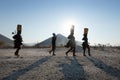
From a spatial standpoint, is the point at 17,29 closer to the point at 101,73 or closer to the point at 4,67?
the point at 4,67

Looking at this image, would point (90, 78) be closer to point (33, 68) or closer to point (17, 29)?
point (33, 68)

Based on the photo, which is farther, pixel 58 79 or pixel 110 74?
pixel 110 74

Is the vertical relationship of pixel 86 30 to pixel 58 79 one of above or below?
above

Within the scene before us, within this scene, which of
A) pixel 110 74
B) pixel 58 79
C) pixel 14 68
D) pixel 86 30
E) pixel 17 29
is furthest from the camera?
pixel 86 30

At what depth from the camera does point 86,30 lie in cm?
2164

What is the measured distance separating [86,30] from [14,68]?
34.3 ft

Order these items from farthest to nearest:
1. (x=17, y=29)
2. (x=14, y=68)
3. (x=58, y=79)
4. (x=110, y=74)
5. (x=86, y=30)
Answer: (x=86, y=30), (x=17, y=29), (x=14, y=68), (x=110, y=74), (x=58, y=79)

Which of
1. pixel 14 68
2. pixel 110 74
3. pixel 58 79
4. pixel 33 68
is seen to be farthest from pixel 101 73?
pixel 14 68

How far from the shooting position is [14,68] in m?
12.4

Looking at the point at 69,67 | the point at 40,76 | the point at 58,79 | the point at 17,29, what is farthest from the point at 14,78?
the point at 17,29

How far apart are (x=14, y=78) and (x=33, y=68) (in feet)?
7.30

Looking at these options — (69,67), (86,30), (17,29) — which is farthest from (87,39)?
(69,67)

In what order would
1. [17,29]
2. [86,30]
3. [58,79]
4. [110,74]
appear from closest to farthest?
[58,79] < [110,74] < [17,29] < [86,30]

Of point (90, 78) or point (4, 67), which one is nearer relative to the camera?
point (90, 78)
